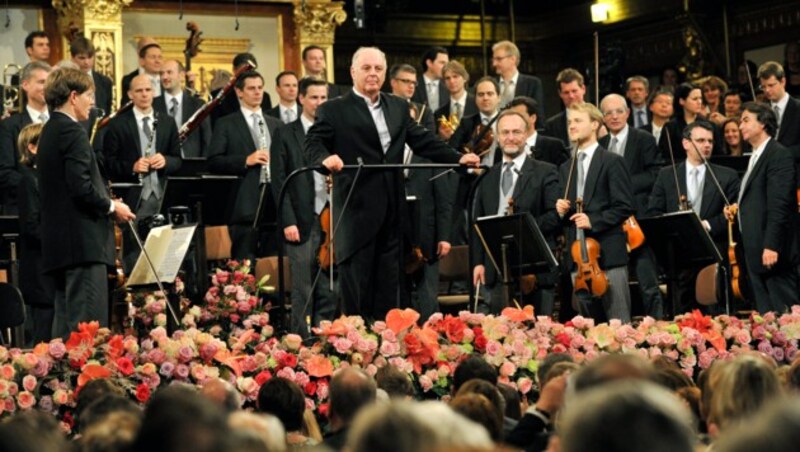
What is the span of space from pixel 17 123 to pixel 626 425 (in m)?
7.01

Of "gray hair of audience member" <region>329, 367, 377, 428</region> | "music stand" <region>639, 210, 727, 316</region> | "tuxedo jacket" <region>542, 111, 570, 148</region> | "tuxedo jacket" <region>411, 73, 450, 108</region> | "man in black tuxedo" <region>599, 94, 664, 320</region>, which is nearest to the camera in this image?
"gray hair of audience member" <region>329, 367, 377, 428</region>

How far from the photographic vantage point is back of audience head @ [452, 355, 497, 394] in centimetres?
525

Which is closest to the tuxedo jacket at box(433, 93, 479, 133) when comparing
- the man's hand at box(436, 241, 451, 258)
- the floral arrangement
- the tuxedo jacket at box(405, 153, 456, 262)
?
the tuxedo jacket at box(405, 153, 456, 262)

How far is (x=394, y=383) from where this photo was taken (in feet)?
17.3

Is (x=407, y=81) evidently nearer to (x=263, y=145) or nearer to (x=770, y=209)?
(x=263, y=145)

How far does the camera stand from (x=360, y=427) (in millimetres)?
2281

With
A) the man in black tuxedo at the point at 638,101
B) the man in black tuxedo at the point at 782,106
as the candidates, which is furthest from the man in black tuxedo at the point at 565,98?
→ the man in black tuxedo at the point at 782,106

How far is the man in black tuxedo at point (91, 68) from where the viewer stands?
10.3 m

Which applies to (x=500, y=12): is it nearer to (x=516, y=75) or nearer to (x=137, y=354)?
(x=516, y=75)

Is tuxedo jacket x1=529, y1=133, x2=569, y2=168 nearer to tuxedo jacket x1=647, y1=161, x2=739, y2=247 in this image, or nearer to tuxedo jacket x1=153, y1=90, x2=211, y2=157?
tuxedo jacket x1=647, y1=161, x2=739, y2=247

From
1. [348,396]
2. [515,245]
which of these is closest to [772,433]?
[348,396]

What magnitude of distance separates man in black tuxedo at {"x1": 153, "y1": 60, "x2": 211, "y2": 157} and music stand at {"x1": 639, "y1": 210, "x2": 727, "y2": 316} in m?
3.32

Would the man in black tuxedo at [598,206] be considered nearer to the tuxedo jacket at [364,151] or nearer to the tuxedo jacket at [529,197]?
the tuxedo jacket at [529,197]

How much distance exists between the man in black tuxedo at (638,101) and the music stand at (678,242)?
2950 millimetres
